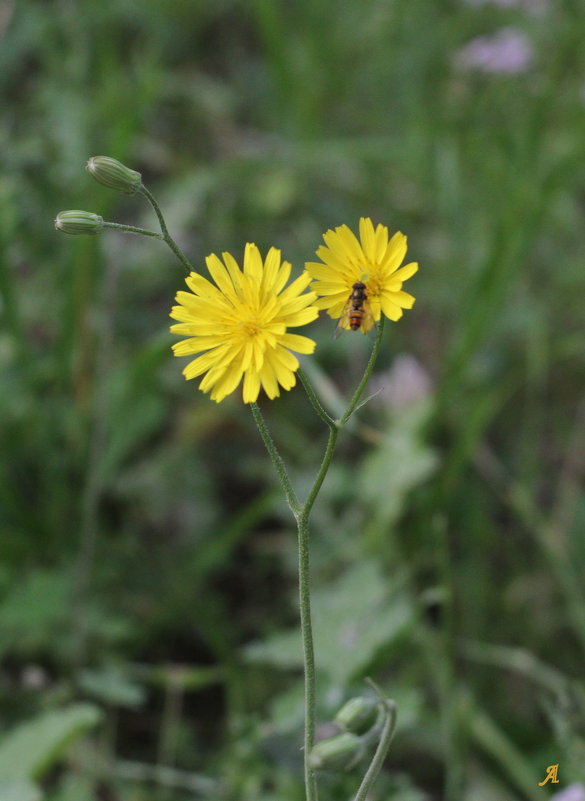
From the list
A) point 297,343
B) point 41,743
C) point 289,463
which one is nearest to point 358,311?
point 297,343

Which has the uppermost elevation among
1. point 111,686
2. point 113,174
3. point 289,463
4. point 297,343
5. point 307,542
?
point 289,463

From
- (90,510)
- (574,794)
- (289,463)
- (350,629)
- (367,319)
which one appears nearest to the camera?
(367,319)

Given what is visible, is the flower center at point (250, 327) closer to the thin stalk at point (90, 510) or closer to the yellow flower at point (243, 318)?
the yellow flower at point (243, 318)

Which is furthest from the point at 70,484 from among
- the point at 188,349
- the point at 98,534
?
the point at 188,349

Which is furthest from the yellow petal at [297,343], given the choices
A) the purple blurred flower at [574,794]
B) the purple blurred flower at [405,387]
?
the purple blurred flower at [405,387]

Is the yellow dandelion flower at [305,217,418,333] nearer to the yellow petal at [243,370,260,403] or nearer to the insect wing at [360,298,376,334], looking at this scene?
the insect wing at [360,298,376,334]

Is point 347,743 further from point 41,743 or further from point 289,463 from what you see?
point 289,463
